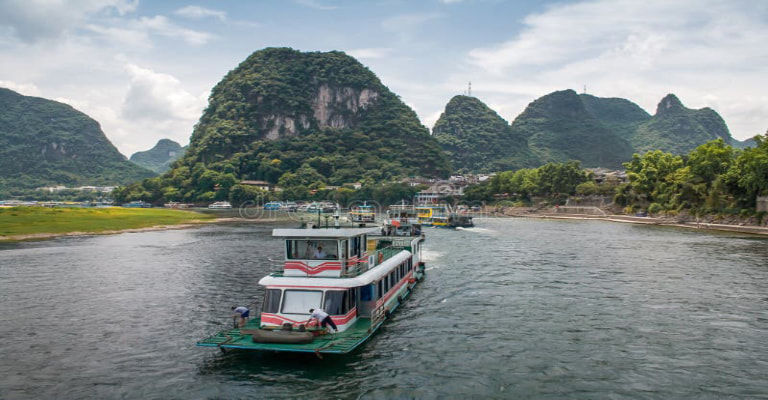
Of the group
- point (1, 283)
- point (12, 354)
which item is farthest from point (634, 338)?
point (1, 283)

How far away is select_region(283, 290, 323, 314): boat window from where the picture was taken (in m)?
23.5

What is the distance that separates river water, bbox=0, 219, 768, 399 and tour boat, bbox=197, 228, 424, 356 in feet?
3.96

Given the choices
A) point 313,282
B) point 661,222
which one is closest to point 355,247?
point 313,282

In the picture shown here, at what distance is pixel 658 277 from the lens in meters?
43.7

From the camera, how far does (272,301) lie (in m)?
23.7

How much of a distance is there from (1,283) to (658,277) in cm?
5491

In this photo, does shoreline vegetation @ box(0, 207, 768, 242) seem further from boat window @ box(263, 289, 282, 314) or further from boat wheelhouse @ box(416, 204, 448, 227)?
boat window @ box(263, 289, 282, 314)

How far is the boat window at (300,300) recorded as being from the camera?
23500mm

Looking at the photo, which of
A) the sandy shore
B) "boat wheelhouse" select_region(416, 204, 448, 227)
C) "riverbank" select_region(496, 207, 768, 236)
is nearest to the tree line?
"riverbank" select_region(496, 207, 768, 236)

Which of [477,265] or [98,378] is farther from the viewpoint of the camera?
[477,265]

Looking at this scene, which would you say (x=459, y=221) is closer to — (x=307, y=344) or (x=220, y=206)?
(x=307, y=344)

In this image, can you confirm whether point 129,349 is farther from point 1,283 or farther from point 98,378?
point 1,283

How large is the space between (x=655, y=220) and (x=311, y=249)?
105 meters

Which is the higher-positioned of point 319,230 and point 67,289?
point 319,230
